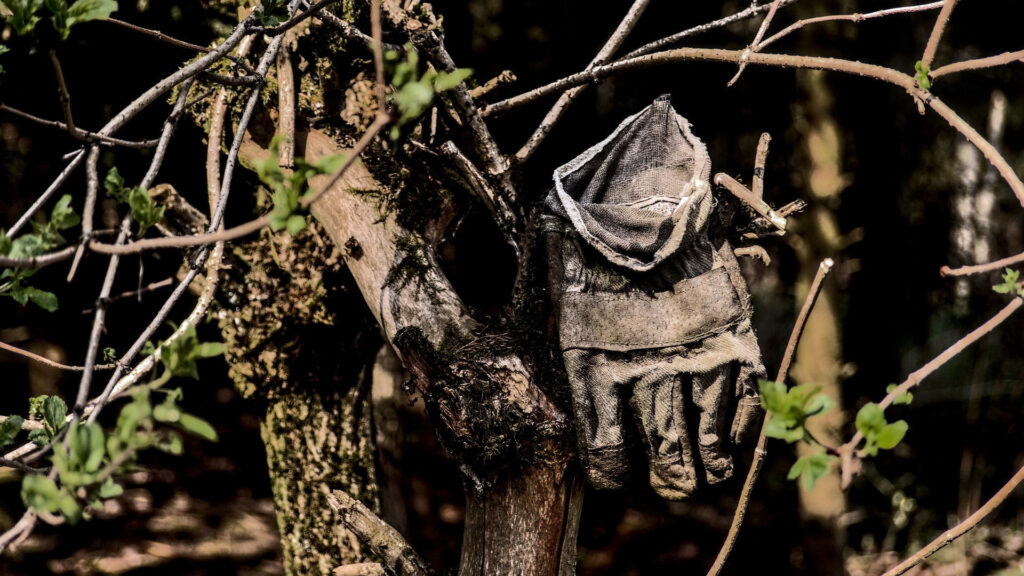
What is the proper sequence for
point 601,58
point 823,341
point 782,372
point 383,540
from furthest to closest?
1. point 823,341
2. point 601,58
3. point 383,540
4. point 782,372

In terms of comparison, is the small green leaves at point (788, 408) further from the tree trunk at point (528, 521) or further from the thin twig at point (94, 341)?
the thin twig at point (94, 341)

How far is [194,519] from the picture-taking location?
13.8 ft

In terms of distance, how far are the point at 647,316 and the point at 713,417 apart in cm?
23

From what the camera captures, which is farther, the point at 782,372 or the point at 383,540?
the point at 383,540

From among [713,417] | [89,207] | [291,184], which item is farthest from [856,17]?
[89,207]

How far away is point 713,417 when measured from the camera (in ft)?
4.73

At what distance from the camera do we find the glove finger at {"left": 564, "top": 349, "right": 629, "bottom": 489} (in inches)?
56.0

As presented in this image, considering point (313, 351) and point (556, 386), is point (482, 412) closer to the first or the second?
point (556, 386)

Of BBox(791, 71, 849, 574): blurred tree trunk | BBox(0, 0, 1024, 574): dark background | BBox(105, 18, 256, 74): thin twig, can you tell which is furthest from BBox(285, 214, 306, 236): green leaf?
BBox(791, 71, 849, 574): blurred tree trunk

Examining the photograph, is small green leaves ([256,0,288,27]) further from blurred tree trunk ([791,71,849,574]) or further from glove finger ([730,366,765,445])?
blurred tree trunk ([791,71,849,574])

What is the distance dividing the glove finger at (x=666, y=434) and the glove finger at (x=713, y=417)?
0.03 meters

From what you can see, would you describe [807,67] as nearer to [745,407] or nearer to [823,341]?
[745,407]

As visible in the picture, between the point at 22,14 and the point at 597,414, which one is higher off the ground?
the point at 22,14

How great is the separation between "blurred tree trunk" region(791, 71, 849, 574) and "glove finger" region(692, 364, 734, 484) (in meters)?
2.37
